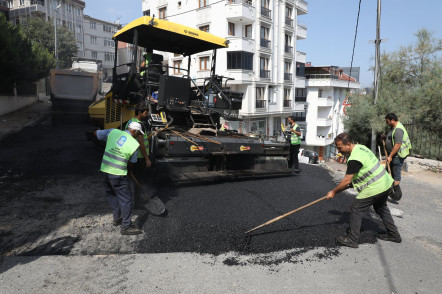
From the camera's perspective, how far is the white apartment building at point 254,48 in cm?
2153

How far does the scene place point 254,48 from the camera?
22.8 metres

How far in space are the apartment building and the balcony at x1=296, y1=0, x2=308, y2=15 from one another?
21.0ft

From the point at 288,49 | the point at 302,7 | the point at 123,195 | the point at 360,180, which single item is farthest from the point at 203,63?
the point at 360,180

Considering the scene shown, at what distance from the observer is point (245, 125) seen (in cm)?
2356

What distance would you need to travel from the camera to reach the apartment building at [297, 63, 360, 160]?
106 ft

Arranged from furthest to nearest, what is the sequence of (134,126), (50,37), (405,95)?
(50,37), (405,95), (134,126)

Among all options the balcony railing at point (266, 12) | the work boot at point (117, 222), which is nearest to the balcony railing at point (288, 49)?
the balcony railing at point (266, 12)

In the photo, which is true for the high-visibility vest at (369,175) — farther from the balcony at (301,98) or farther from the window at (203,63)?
the balcony at (301,98)

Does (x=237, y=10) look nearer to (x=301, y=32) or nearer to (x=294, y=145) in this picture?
(x=301, y=32)

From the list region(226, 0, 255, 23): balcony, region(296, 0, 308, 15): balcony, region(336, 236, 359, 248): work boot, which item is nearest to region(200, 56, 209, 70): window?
region(226, 0, 255, 23): balcony

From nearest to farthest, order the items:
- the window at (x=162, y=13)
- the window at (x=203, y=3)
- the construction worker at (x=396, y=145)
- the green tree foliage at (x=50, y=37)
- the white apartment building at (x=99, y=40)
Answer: the construction worker at (x=396, y=145)
the window at (x=203, y=3)
the window at (x=162, y=13)
the green tree foliage at (x=50, y=37)
the white apartment building at (x=99, y=40)

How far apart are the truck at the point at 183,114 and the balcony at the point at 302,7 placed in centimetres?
2393

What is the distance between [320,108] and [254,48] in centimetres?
1373

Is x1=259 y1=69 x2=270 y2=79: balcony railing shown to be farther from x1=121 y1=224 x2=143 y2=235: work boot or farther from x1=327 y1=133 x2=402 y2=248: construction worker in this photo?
x1=121 y1=224 x2=143 y2=235: work boot
